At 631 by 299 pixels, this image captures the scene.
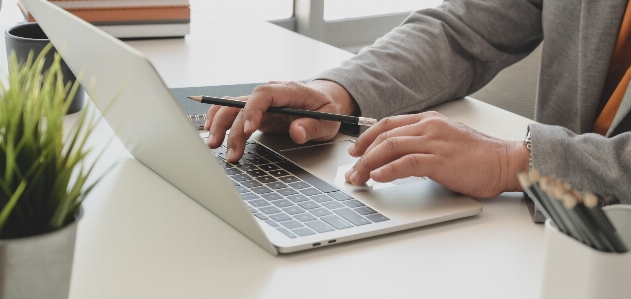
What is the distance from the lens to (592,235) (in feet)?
1.25

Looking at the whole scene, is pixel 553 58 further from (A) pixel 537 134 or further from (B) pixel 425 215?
(B) pixel 425 215

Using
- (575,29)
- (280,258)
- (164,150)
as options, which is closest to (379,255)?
(280,258)

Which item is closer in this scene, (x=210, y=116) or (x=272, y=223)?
(x=272, y=223)

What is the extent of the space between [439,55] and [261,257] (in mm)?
653

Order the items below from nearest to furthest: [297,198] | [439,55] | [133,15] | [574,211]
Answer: [574,211]
[297,198]
[439,55]
[133,15]

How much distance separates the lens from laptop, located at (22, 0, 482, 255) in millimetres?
566

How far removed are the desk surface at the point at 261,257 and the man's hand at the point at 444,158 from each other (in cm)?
4

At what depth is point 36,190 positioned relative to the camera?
1.31 feet

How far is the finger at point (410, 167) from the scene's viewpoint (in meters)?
0.75

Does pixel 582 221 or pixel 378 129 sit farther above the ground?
pixel 582 221

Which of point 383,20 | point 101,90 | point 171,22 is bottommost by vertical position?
point 383,20

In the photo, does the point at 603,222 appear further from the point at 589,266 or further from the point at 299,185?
the point at 299,185

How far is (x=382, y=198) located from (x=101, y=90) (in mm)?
321

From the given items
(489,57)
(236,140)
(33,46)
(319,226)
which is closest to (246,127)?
(236,140)
